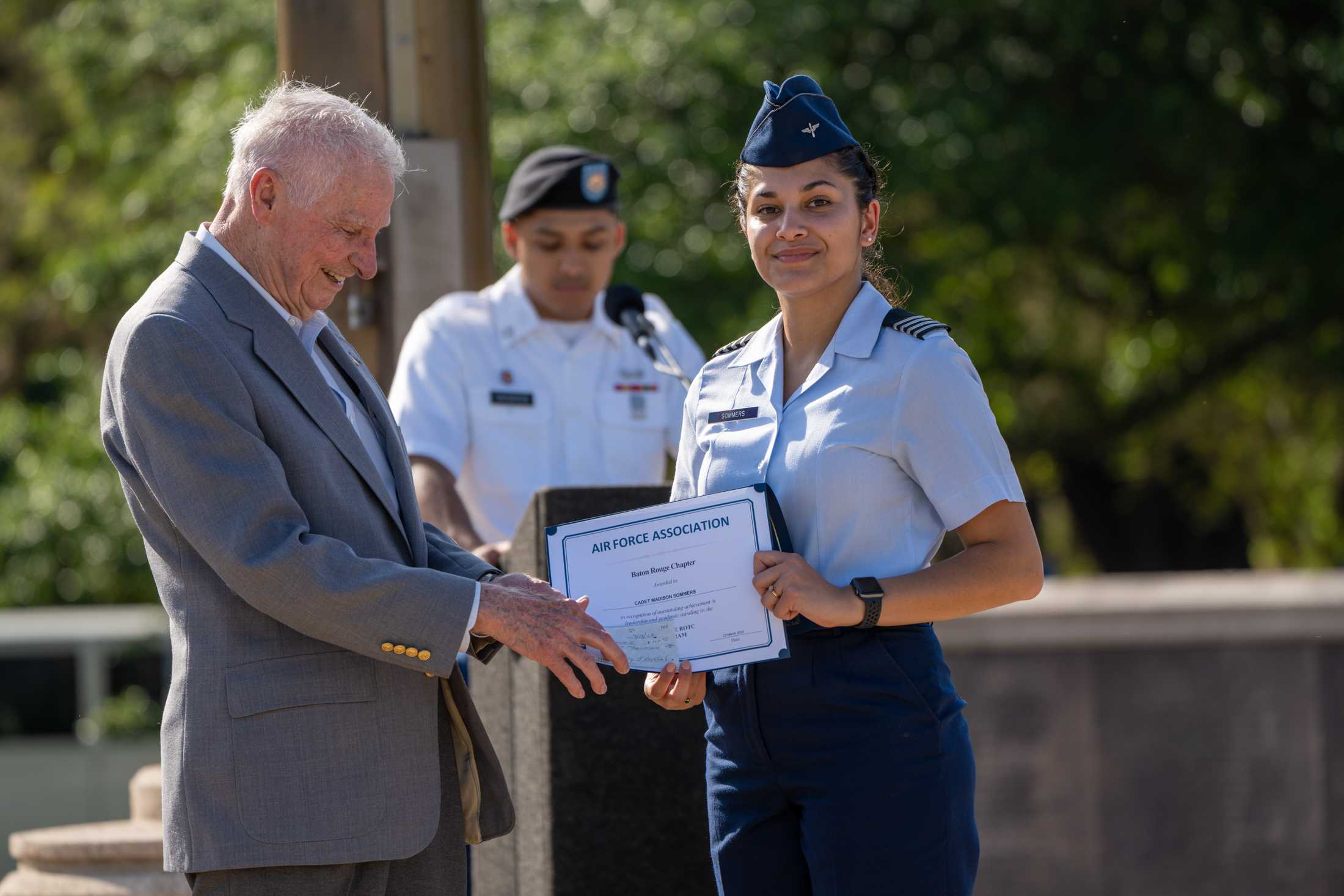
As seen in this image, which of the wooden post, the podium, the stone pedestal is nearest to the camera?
A: the podium

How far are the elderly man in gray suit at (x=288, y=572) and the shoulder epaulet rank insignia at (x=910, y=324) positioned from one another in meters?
0.75

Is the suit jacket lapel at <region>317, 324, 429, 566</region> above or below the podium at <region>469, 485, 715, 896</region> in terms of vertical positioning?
above

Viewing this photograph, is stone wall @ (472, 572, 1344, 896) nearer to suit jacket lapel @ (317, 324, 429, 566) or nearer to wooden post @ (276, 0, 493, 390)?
wooden post @ (276, 0, 493, 390)

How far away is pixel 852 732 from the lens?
8.68 feet

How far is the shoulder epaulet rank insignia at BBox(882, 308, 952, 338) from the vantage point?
274 centimetres

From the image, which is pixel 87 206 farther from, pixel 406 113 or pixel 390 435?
pixel 390 435

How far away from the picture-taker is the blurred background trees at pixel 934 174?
9234 mm

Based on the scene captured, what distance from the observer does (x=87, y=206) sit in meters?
12.5

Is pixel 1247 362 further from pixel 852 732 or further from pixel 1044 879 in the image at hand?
pixel 852 732

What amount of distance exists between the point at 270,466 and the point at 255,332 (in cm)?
25

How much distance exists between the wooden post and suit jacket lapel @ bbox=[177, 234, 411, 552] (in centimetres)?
220

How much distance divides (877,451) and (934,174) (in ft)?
22.3

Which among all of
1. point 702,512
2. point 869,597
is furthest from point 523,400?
point 869,597

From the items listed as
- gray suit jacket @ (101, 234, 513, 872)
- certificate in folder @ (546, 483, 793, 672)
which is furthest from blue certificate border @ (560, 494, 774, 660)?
gray suit jacket @ (101, 234, 513, 872)
